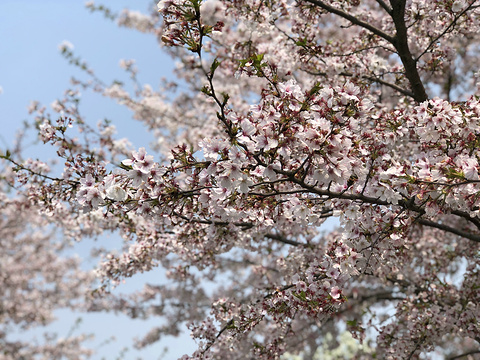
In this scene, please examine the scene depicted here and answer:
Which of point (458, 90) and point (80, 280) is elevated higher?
point (80, 280)

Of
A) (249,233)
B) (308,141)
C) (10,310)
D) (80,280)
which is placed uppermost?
(80,280)

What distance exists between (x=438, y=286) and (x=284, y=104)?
4.31 meters

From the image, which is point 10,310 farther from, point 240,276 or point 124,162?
point 124,162

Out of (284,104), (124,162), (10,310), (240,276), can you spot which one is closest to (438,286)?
(284,104)

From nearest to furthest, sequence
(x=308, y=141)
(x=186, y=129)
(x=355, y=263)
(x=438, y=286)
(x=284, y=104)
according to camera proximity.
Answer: (x=308, y=141)
(x=284, y=104)
(x=355, y=263)
(x=438, y=286)
(x=186, y=129)

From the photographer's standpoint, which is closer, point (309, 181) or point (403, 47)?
point (309, 181)

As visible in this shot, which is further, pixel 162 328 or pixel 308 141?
pixel 162 328

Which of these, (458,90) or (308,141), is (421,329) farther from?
(458,90)

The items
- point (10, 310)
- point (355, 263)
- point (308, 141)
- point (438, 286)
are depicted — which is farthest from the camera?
point (10, 310)

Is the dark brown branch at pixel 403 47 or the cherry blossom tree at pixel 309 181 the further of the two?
the dark brown branch at pixel 403 47

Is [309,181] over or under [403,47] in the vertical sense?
under

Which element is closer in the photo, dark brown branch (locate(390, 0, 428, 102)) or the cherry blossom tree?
the cherry blossom tree

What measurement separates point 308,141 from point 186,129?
10.2 metres

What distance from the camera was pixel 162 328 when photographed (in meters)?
12.6
